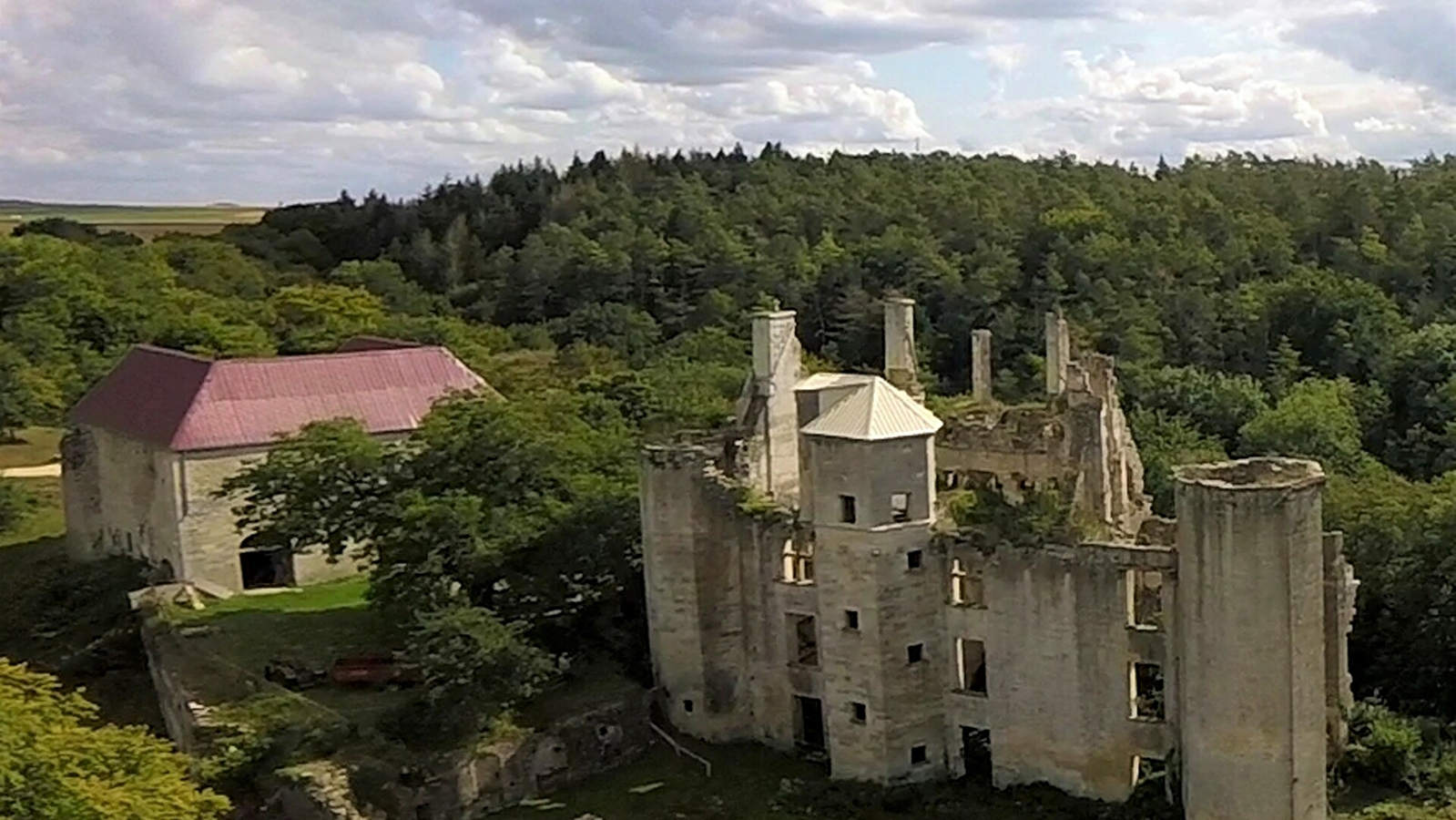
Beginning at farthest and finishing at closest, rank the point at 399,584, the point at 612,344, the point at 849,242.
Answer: the point at 849,242, the point at 612,344, the point at 399,584

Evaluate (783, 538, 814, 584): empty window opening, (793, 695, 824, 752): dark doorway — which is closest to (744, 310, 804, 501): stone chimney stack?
(783, 538, 814, 584): empty window opening

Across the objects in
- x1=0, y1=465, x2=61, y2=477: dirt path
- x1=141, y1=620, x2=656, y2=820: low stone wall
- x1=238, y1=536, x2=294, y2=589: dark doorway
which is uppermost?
x1=0, y1=465, x2=61, y2=477: dirt path

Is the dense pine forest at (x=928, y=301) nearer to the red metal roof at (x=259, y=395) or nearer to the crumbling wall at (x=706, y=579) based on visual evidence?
the crumbling wall at (x=706, y=579)

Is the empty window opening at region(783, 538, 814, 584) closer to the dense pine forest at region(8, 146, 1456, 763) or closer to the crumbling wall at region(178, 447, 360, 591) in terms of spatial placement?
the dense pine forest at region(8, 146, 1456, 763)

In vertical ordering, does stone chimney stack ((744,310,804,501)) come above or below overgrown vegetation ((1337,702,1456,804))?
above

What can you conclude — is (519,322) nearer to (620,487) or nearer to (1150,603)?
(620,487)

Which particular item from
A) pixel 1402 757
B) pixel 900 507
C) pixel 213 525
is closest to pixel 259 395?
pixel 213 525

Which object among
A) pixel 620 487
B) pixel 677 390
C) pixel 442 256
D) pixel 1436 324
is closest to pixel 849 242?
pixel 442 256
